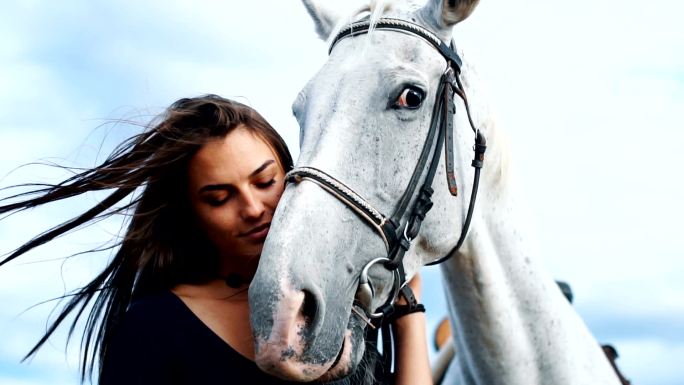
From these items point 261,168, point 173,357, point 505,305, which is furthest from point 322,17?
point 173,357

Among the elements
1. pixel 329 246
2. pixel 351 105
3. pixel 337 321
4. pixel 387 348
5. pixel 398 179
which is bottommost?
pixel 387 348

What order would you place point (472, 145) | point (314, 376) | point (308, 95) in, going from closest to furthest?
point (314, 376), point (308, 95), point (472, 145)

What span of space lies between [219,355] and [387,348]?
616mm

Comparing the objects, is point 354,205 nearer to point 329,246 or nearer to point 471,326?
point 329,246

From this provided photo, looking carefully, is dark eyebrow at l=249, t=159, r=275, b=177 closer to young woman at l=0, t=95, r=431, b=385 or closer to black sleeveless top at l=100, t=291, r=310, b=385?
young woman at l=0, t=95, r=431, b=385

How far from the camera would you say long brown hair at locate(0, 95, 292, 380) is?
2.86 meters

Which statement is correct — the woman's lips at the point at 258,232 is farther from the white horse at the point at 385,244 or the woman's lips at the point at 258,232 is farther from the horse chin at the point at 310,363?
the horse chin at the point at 310,363

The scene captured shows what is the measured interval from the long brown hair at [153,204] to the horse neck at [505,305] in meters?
0.74

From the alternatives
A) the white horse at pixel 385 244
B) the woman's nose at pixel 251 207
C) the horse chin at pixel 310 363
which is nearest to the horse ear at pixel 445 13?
the white horse at pixel 385 244

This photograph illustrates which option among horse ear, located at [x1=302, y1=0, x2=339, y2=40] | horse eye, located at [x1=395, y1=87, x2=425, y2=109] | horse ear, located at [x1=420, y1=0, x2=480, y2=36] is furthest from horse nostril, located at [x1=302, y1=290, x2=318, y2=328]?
horse ear, located at [x1=302, y1=0, x2=339, y2=40]

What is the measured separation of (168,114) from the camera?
9.87 feet

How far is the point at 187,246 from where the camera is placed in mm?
2977

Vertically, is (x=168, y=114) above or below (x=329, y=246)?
above

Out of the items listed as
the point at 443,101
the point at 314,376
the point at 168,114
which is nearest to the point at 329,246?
the point at 314,376
